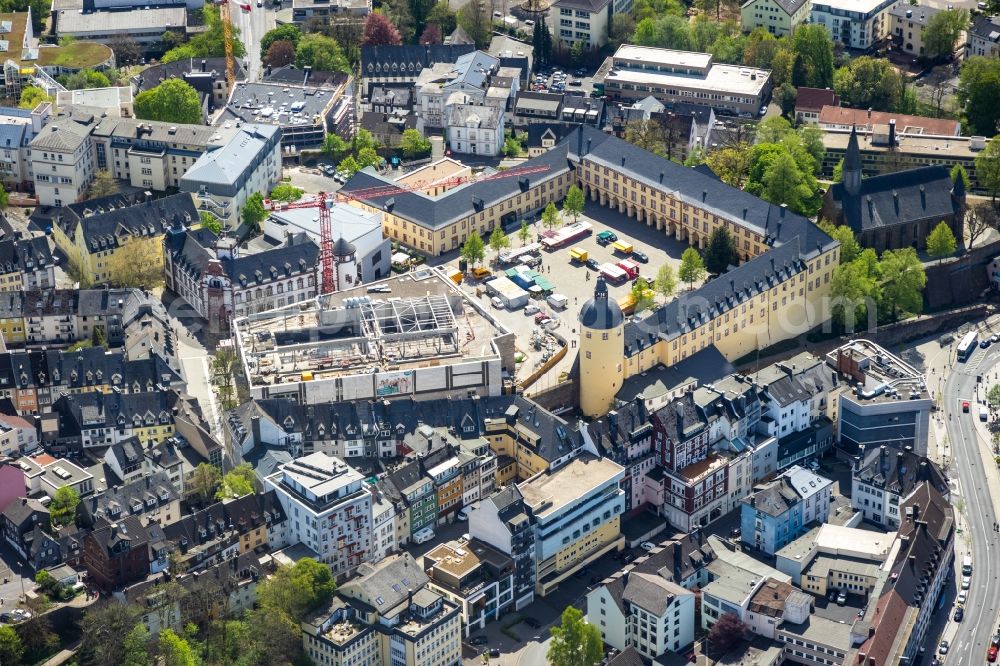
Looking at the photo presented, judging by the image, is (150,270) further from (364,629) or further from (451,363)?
(364,629)

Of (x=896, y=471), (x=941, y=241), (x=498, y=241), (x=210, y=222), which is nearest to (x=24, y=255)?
(x=210, y=222)

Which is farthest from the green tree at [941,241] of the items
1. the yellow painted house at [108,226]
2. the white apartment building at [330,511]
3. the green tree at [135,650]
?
the green tree at [135,650]

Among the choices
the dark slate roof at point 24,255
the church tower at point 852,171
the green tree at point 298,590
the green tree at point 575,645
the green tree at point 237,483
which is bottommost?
the green tree at point 575,645

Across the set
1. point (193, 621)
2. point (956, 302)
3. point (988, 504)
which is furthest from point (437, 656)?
point (956, 302)

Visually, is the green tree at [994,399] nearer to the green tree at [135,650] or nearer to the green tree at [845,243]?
the green tree at [845,243]

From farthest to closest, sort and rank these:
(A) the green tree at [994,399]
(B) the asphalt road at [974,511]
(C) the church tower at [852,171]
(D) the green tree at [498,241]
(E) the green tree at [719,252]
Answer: (C) the church tower at [852,171], (D) the green tree at [498,241], (E) the green tree at [719,252], (A) the green tree at [994,399], (B) the asphalt road at [974,511]

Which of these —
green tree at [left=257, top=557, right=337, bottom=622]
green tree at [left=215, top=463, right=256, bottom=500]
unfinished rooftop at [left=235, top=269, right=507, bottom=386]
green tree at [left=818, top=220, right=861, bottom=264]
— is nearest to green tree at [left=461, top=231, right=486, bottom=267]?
unfinished rooftop at [left=235, top=269, right=507, bottom=386]
